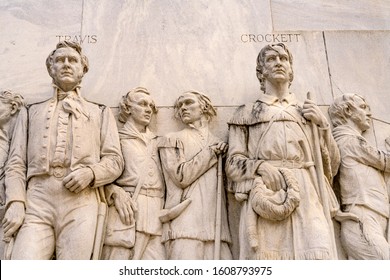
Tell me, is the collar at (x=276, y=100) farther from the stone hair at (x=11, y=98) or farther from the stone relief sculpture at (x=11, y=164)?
the stone hair at (x=11, y=98)

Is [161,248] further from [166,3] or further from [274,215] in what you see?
[166,3]

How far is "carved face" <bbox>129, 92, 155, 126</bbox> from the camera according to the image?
28.9 ft

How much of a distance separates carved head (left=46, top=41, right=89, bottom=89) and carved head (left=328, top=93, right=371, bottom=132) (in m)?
3.42

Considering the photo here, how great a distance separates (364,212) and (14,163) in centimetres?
428

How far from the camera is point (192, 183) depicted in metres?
8.36

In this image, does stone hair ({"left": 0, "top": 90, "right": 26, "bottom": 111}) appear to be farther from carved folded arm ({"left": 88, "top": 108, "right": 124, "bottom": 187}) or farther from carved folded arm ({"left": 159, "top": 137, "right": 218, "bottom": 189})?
carved folded arm ({"left": 159, "top": 137, "right": 218, "bottom": 189})

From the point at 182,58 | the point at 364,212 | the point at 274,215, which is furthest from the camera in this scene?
the point at 182,58

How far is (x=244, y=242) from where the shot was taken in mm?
7785

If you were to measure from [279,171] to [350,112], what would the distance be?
1.73 m

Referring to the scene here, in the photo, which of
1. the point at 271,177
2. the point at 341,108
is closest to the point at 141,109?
the point at 271,177

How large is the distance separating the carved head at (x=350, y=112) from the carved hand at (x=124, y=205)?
9.83 ft

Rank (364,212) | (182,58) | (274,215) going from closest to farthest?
1. (274,215)
2. (364,212)
3. (182,58)

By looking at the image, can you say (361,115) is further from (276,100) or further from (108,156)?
(108,156)

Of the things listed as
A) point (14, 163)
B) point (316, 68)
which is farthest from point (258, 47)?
point (14, 163)
